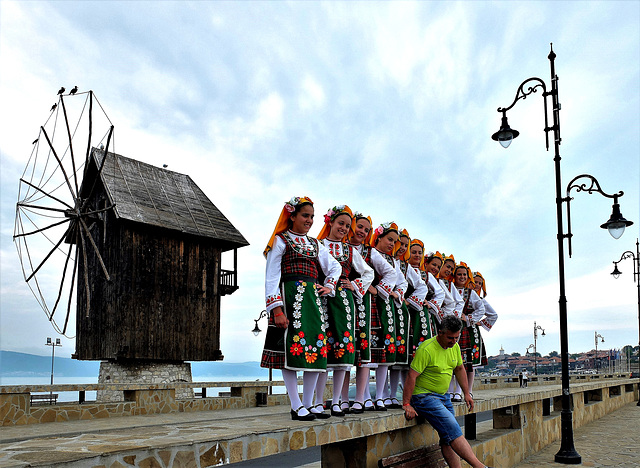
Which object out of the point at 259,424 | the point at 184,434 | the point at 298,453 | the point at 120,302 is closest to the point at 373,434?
the point at 259,424

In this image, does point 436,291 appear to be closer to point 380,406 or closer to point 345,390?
point 380,406

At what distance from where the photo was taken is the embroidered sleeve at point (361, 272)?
5.90m

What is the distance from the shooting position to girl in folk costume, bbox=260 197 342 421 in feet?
16.5

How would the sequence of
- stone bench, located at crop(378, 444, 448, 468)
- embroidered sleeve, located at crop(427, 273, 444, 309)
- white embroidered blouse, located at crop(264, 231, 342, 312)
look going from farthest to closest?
1. embroidered sleeve, located at crop(427, 273, 444, 309)
2. stone bench, located at crop(378, 444, 448, 468)
3. white embroidered blouse, located at crop(264, 231, 342, 312)

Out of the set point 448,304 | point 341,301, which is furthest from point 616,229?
point 341,301

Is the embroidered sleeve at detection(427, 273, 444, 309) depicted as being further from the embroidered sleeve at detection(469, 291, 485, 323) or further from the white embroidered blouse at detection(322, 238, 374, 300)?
the white embroidered blouse at detection(322, 238, 374, 300)

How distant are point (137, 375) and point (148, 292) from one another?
3.04 m

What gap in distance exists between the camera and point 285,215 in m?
5.55

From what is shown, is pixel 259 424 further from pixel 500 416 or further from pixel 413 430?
pixel 500 416

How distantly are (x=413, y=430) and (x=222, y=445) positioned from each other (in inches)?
129

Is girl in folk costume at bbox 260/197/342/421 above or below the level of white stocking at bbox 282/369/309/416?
above

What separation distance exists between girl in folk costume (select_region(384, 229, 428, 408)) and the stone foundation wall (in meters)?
15.8

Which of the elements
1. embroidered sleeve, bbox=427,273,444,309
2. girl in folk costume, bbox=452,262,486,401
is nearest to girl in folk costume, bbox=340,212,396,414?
embroidered sleeve, bbox=427,273,444,309

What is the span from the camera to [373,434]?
5332mm
